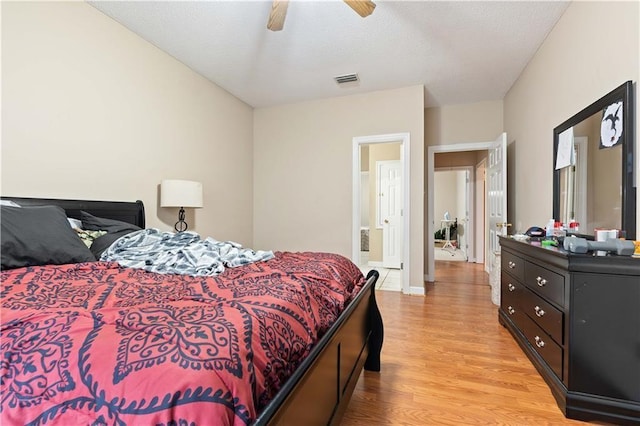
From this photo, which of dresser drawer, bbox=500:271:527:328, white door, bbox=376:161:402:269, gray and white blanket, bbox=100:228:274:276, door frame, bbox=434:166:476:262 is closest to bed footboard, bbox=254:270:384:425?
gray and white blanket, bbox=100:228:274:276

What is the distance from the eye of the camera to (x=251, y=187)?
4.72 meters

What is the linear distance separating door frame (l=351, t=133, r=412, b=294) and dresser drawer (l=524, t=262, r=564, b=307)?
1.82m

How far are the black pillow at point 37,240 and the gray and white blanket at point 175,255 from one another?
0.54ft

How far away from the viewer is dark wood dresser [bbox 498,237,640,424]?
1.51 m

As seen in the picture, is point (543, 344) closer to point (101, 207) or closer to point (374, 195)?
point (101, 207)

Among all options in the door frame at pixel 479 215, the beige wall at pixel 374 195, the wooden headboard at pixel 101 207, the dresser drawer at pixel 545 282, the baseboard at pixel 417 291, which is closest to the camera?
the dresser drawer at pixel 545 282

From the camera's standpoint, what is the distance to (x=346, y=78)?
3730mm

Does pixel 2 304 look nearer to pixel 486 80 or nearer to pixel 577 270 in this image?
pixel 577 270

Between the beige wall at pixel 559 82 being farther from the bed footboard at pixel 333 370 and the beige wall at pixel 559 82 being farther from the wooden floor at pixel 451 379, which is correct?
the bed footboard at pixel 333 370

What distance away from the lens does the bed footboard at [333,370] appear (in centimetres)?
84

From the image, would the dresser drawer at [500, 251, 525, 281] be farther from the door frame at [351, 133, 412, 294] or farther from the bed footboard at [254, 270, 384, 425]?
the door frame at [351, 133, 412, 294]

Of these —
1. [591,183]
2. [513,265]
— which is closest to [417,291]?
[513,265]

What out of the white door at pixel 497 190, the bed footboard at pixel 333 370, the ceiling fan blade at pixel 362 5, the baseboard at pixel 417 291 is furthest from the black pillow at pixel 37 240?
the white door at pixel 497 190

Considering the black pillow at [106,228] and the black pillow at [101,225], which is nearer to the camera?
the black pillow at [106,228]
